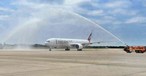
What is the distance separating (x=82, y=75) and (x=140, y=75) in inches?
137

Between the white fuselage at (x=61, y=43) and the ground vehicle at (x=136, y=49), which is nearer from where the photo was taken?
the ground vehicle at (x=136, y=49)

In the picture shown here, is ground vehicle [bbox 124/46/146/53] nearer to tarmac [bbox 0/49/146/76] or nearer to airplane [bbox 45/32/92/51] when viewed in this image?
airplane [bbox 45/32/92/51]

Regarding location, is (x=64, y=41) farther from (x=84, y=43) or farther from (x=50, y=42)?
(x=84, y=43)

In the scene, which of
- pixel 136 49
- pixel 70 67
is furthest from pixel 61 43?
pixel 70 67

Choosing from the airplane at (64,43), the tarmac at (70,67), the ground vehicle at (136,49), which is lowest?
the tarmac at (70,67)

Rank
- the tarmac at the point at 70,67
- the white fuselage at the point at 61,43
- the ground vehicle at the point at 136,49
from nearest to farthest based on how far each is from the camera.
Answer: the tarmac at the point at 70,67
the ground vehicle at the point at 136,49
the white fuselage at the point at 61,43

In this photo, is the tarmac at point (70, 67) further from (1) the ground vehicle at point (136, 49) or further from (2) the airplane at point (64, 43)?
(2) the airplane at point (64, 43)

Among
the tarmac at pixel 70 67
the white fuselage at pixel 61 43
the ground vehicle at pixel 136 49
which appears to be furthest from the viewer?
the white fuselage at pixel 61 43

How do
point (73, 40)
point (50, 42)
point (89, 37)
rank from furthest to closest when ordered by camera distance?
point (89, 37)
point (73, 40)
point (50, 42)

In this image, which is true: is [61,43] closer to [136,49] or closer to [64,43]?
[64,43]

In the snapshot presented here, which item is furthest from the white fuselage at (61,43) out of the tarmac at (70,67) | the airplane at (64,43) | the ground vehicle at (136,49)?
the tarmac at (70,67)

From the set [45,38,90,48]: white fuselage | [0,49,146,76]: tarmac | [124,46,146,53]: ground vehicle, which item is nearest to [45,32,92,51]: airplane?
[45,38,90,48]: white fuselage

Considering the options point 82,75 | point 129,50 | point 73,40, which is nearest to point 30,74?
point 82,75

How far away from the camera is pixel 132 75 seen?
17.9 metres
